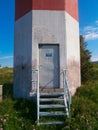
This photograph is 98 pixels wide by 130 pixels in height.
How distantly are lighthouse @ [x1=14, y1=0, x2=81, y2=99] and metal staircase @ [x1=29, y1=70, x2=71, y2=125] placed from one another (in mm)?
520

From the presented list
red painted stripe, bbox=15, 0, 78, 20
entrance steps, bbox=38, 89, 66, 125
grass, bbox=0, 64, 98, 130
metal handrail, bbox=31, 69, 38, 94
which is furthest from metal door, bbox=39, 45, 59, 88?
red painted stripe, bbox=15, 0, 78, 20

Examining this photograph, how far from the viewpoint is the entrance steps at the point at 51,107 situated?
37.6 feet

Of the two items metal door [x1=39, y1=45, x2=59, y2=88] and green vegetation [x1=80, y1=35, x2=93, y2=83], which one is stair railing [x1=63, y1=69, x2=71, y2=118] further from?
green vegetation [x1=80, y1=35, x2=93, y2=83]

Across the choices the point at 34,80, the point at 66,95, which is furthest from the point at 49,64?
the point at 66,95

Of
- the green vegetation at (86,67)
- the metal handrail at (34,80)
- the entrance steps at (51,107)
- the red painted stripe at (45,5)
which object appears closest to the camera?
the entrance steps at (51,107)

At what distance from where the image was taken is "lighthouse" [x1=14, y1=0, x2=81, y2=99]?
46.6 ft

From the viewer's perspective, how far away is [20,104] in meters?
13.1

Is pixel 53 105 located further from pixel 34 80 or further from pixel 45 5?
pixel 45 5

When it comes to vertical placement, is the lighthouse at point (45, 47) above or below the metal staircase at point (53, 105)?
above

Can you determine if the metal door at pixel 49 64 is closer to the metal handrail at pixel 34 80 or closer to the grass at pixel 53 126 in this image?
the metal handrail at pixel 34 80

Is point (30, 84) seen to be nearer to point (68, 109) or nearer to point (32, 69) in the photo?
point (32, 69)

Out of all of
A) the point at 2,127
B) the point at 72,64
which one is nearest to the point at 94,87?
the point at 72,64

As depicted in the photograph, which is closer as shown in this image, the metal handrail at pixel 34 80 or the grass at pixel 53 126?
the grass at pixel 53 126

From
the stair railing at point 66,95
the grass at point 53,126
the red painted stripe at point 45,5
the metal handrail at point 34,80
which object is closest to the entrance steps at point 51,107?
the stair railing at point 66,95
